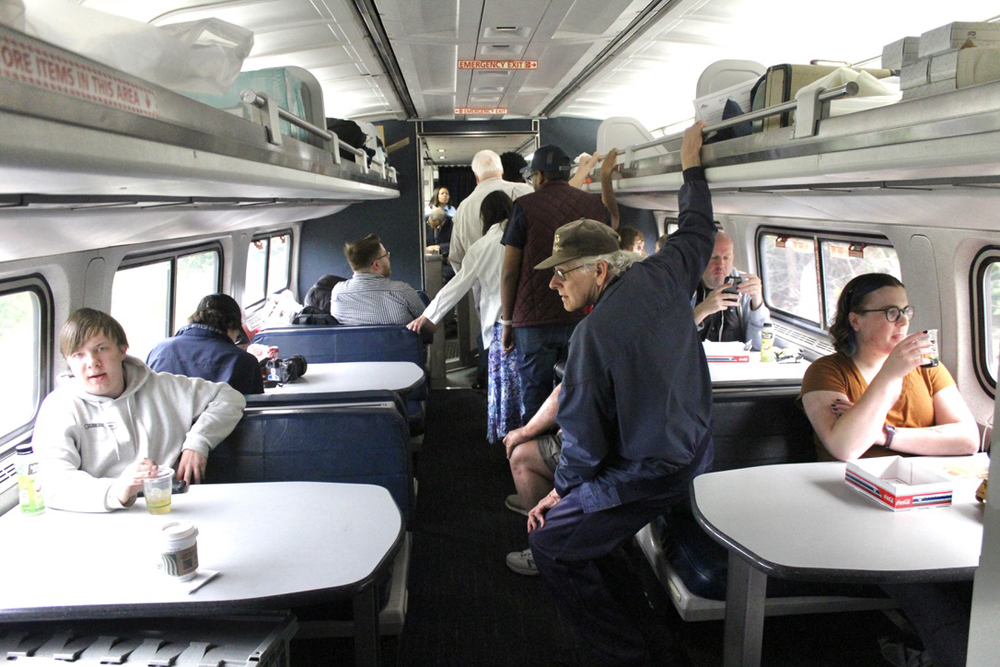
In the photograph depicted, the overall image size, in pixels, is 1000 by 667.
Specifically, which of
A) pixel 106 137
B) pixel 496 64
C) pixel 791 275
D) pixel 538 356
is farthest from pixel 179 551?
pixel 791 275

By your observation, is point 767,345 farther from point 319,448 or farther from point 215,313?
point 215,313

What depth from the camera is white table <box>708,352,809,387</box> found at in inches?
153

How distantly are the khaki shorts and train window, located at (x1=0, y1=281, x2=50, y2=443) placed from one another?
2297 millimetres

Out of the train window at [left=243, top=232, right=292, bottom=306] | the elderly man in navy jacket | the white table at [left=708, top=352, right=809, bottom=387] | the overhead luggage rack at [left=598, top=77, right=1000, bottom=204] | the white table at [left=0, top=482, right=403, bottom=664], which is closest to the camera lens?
the overhead luggage rack at [left=598, top=77, right=1000, bottom=204]

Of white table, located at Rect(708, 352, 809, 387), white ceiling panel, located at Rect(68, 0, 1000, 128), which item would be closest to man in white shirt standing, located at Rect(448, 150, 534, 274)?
white ceiling panel, located at Rect(68, 0, 1000, 128)

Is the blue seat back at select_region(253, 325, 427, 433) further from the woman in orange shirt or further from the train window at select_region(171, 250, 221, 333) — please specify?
the woman in orange shirt

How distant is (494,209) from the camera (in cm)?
488

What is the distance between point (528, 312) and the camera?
415cm

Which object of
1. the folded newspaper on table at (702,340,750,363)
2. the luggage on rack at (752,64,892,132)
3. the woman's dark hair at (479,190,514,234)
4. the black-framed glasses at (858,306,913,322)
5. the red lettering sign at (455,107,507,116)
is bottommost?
the folded newspaper on table at (702,340,750,363)

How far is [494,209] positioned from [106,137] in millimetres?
3580

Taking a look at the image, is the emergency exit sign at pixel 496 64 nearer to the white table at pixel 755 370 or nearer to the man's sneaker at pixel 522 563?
the white table at pixel 755 370

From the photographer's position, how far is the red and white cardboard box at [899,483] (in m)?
2.23

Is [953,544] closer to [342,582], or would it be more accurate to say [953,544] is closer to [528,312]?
[342,582]

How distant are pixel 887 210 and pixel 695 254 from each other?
3.85 feet
